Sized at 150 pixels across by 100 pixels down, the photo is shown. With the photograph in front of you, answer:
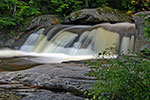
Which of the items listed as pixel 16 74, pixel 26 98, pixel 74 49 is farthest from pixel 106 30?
pixel 26 98

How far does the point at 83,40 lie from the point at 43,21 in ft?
16.8

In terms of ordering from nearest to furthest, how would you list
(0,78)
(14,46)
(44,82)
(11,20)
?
(44,82), (0,78), (14,46), (11,20)

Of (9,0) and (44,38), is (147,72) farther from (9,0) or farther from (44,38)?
(9,0)

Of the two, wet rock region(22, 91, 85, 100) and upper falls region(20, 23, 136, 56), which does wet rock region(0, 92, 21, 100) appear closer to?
wet rock region(22, 91, 85, 100)

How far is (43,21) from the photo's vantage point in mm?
13539

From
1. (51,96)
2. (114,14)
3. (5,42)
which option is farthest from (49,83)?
(114,14)

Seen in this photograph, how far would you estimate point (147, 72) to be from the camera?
75.2 inches

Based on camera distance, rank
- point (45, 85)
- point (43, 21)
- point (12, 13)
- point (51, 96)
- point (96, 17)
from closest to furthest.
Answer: point (51, 96) → point (45, 85) → point (96, 17) → point (43, 21) → point (12, 13)

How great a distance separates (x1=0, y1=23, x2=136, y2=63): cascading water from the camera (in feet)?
28.2

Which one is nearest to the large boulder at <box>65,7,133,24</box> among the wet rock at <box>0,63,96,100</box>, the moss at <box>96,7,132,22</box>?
the moss at <box>96,7,132,22</box>

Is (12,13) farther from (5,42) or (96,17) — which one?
(96,17)

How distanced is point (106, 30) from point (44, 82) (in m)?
6.88

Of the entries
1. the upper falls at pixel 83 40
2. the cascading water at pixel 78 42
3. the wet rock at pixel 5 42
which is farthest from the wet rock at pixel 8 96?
the wet rock at pixel 5 42

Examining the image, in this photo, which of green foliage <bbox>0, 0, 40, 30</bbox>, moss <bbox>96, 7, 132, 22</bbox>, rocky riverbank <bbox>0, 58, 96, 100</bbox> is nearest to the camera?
rocky riverbank <bbox>0, 58, 96, 100</bbox>
